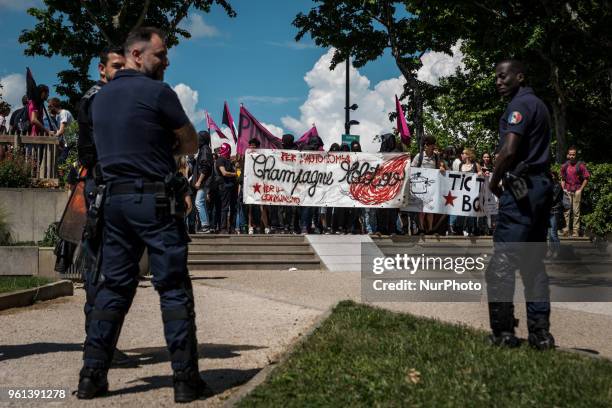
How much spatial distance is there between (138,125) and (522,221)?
268 centimetres

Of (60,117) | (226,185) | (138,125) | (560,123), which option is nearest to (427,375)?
(138,125)

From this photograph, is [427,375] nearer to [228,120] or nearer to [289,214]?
[289,214]

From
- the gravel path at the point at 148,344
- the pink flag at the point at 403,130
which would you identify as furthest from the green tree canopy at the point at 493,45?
the gravel path at the point at 148,344

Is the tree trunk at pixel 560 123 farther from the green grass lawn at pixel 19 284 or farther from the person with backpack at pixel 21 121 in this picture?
the green grass lawn at pixel 19 284

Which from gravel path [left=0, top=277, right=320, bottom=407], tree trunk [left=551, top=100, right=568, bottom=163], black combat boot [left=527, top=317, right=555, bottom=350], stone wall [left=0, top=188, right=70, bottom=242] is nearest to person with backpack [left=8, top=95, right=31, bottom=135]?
stone wall [left=0, top=188, right=70, bottom=242]

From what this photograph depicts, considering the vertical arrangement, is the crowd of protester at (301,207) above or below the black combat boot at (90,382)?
above

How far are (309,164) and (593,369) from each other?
40.7 ft

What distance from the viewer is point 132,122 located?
445cm

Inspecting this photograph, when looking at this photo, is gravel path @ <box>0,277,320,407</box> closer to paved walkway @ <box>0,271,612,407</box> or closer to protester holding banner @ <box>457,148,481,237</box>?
paved walkway @ <box>0,271,612,407</box>

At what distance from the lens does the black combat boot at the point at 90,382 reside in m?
4.46

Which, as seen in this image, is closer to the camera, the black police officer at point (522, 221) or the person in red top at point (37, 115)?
the black police officer at point (522, 221)

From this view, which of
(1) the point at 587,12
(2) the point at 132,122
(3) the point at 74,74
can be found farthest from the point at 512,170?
(3) the point at 74,74

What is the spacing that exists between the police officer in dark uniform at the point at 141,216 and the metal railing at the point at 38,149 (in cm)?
1279

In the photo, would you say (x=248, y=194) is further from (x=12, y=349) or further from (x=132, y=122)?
(x=132, y=122)
